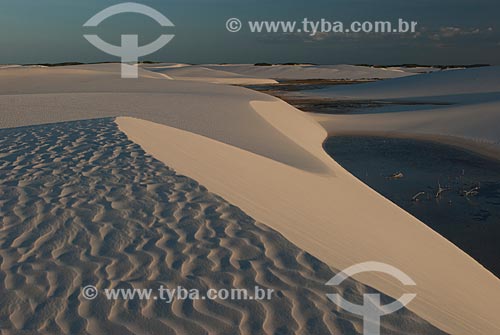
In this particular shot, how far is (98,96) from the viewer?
19.5 metres

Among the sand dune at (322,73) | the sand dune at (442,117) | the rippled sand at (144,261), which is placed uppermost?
the rippled sand at (144,261)

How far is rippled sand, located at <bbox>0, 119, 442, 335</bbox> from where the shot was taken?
3.25 metres

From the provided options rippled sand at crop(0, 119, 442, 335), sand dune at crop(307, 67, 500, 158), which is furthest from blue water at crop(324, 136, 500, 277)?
rippled sand at crop(0, 119, 442, 335)

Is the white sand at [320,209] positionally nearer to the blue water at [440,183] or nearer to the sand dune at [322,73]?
the blue water at [440,183]

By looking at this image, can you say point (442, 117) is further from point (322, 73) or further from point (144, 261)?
point (322, 73)

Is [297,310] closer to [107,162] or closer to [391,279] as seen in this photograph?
[391,279]

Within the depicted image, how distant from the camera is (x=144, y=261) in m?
3.94

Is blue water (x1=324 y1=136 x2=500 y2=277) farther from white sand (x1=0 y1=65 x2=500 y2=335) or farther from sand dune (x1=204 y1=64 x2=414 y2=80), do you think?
sand dune (x1=204 y1=64 x2=414 y2=80)

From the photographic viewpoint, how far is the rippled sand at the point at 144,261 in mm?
3250

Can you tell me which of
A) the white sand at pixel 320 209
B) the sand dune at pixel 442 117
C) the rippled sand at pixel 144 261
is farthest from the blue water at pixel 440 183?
the rippled sand at pixel 144 261

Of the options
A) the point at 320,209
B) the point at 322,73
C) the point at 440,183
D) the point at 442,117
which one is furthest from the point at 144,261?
the point at 322,73

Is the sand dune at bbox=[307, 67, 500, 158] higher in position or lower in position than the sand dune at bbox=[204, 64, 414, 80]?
higher

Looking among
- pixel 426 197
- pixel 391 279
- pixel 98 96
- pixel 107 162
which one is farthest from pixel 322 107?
pixel 391 279

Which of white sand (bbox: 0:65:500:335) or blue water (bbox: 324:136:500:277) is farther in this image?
blue water (bbox: 324:136:500:277)
